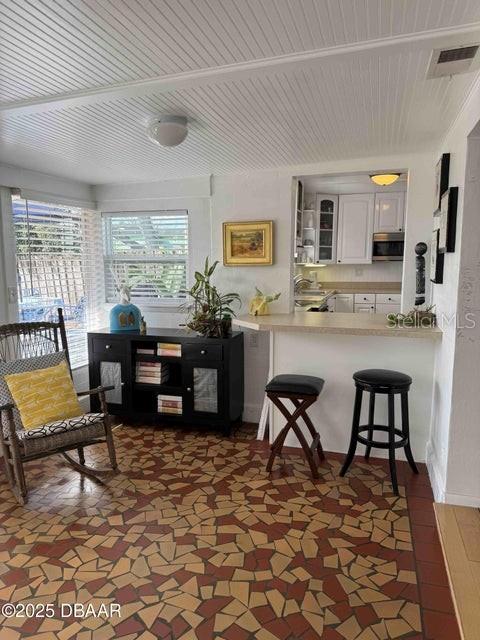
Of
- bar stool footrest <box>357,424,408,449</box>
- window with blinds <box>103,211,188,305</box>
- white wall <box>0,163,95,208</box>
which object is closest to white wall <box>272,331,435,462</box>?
bar stool footrest <box>357,424,408,449</box>

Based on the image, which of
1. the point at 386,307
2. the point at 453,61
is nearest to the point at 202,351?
the point at 453,61

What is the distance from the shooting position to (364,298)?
21.1ft

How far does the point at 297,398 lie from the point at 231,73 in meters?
1.98

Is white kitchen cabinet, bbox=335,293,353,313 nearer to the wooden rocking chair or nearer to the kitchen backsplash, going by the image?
the kitchen backsplash

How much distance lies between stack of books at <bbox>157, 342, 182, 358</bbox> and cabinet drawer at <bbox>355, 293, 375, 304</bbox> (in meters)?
3.61

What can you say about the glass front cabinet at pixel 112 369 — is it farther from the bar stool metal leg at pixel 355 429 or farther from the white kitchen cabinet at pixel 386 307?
the white kitchen cabinet at pixel 386 307

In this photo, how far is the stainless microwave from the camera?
20.8ft

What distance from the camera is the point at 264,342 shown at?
13.1 feet

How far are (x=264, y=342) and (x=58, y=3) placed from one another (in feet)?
9.89

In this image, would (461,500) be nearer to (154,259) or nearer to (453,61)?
(453,61)

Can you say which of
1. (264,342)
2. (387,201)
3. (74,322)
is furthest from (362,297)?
(74,322)

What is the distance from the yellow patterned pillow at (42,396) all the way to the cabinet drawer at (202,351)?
1005 mm

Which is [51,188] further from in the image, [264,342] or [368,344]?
[368,344]

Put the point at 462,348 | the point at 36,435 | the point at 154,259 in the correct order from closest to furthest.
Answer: the point at 462,348
the point at 36,435
the point at 154,259
